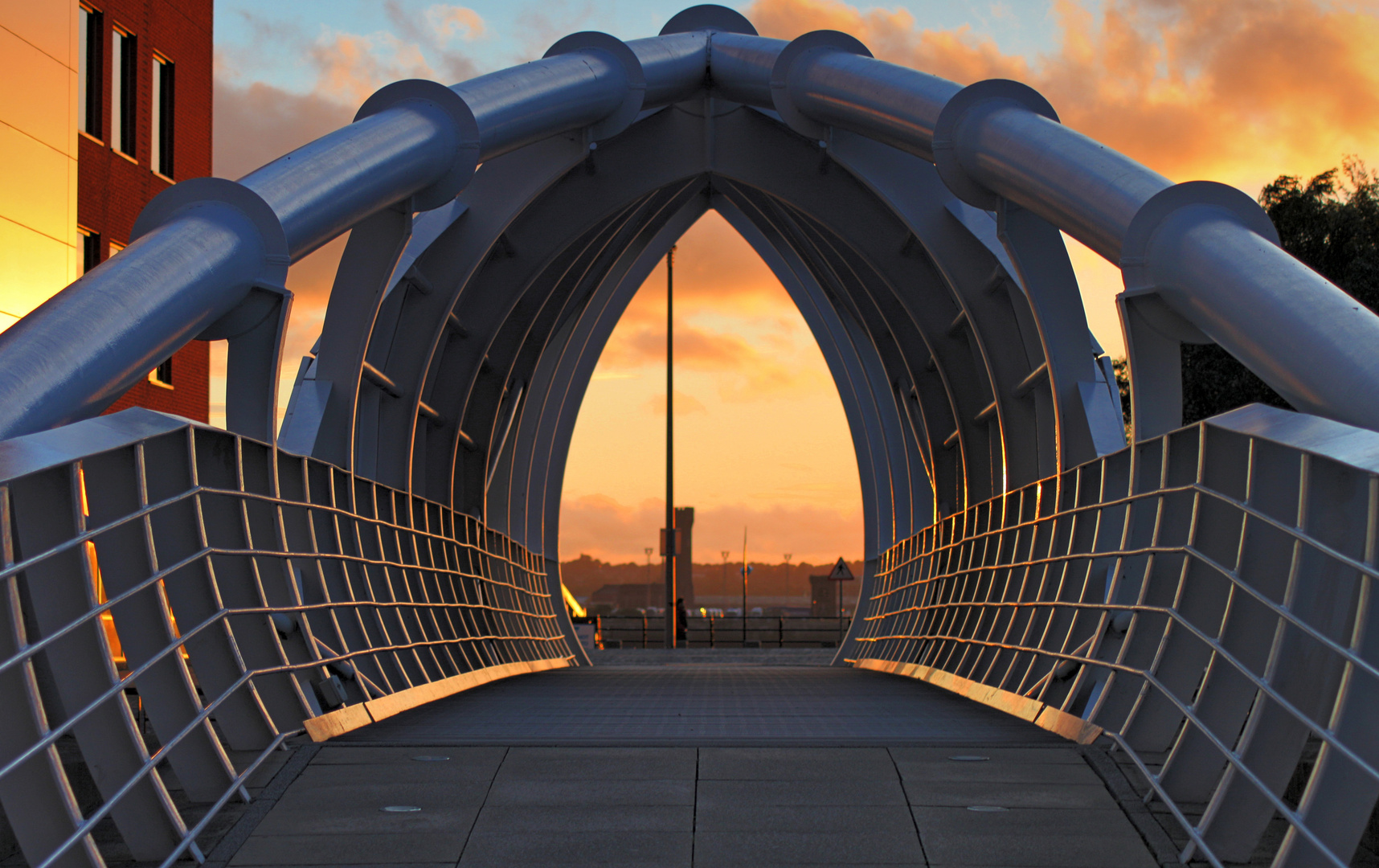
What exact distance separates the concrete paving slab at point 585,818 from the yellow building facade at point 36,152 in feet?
44.9

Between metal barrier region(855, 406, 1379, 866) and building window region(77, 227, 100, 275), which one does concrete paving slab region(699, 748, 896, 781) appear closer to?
metal barrier region(855, 406, 1379, 866)

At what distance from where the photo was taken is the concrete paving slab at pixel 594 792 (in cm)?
637

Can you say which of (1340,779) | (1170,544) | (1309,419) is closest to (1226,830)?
(1340,779)

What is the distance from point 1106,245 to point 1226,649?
4010mm

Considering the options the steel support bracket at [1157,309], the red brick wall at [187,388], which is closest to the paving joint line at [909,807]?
the steel support bracket at [1157,309]

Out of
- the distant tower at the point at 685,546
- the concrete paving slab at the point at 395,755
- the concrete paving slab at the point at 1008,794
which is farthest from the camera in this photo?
the distant tower at the point at 685,546

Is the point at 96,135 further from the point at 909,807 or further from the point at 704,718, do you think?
the point at 909,807

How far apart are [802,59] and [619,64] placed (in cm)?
219

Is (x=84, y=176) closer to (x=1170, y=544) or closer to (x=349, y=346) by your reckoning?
(x=349, y=346)

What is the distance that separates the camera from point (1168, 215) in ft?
27.6

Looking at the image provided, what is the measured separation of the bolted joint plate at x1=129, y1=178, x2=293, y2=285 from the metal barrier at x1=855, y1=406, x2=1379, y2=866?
6035mm

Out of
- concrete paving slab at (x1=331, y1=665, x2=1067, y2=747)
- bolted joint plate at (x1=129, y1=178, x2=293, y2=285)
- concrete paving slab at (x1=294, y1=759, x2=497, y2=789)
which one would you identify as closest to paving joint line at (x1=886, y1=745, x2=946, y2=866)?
concrete paving slab at (x1=331, y1=665, x2=1067, y2=747)

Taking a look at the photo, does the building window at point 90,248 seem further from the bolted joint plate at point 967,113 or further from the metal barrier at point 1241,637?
the metal barrier at point 1241,637

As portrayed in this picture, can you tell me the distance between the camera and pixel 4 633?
4871 millimetres
